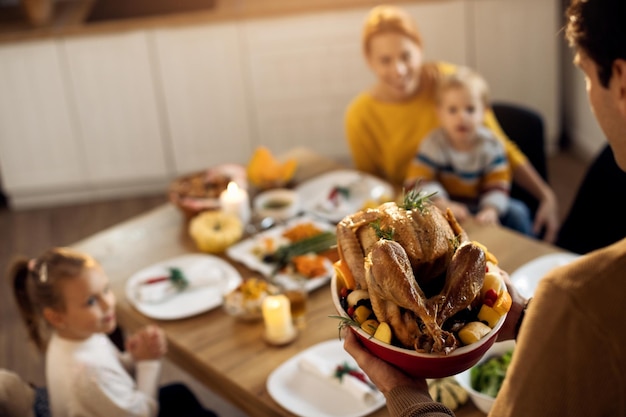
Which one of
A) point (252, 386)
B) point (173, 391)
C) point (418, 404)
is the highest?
point (418, 404)

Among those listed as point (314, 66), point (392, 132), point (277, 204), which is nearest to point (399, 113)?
point (392, 132)

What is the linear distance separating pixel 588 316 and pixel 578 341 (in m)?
0.03

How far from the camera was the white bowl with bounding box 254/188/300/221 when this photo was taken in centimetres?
258

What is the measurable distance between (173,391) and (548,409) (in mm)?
1335

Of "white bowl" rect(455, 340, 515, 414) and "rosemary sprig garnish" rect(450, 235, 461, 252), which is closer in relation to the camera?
"rosemary sprig garnish" rect(450, 235, 461, 252)

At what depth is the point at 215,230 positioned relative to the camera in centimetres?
246

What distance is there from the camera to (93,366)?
1929 millimetres

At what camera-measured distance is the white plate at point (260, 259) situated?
2229 mm

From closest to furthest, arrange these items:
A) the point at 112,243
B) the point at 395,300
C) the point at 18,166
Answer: the point at 395,300, the point at 112,243, the point at 18,166

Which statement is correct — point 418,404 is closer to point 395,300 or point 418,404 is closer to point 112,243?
point 395,300

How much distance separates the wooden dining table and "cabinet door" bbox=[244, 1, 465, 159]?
176 centimetres

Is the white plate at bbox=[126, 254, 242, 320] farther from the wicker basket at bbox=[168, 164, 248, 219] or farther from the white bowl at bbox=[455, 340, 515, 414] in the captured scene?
the white bowl at bbox=[455, 340, 515, 414]

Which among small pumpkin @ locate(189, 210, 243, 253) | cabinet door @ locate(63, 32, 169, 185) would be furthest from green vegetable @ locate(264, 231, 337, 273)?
cabinet door @ locate(63, 32, 169, 185)

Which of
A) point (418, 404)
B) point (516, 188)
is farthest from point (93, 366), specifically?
point (516, 188)
